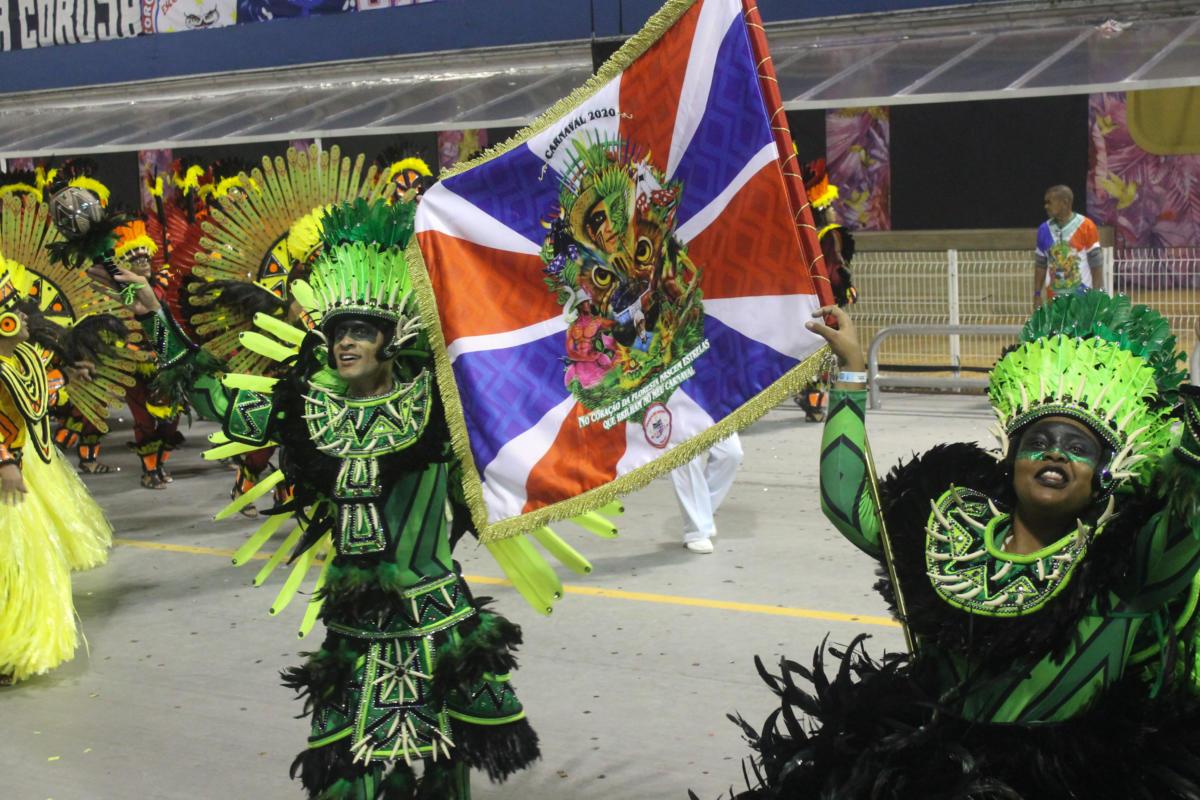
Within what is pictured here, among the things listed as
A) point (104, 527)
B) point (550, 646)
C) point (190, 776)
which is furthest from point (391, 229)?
point (104, 527)

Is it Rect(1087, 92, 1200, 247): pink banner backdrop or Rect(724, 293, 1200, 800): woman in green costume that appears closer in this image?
Rect(724, 293, 1200, 800): woman in green costume

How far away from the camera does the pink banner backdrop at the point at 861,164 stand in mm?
20438

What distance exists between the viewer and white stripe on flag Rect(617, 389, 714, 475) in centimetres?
378

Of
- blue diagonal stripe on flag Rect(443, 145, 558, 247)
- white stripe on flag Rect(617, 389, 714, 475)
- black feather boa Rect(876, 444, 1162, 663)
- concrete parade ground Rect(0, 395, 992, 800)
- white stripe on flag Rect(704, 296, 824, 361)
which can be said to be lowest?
concrete parade ground Rect(0, 395, 992, 800)

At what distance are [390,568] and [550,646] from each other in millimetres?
2592

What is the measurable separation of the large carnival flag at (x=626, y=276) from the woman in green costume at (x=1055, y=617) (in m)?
0.41

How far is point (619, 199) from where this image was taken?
155 inches

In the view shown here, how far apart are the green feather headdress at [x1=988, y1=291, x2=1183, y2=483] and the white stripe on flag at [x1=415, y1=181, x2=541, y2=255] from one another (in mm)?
1384

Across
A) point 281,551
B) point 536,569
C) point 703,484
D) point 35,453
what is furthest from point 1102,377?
point 35,453

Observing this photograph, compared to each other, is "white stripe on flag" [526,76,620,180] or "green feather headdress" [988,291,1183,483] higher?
"white stripe on flag" [526,76,620,180]

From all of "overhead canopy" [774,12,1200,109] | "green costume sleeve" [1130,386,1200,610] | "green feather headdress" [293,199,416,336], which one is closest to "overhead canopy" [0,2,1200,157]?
"overhead canopy" [774,12,1200,109]

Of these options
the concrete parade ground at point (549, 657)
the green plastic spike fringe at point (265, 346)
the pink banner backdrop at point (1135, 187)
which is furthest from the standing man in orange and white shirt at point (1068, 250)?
the green plastic spike fringe at point (265, 346)

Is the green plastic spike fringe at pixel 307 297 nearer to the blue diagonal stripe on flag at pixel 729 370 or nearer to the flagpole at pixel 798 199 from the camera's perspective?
the blue diagonal stripe on flag at pixel 729 370

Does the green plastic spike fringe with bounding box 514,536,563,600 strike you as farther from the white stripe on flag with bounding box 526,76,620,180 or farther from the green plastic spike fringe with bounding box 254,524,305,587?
the white stripe on flag with bounding box 526,76,620,180
